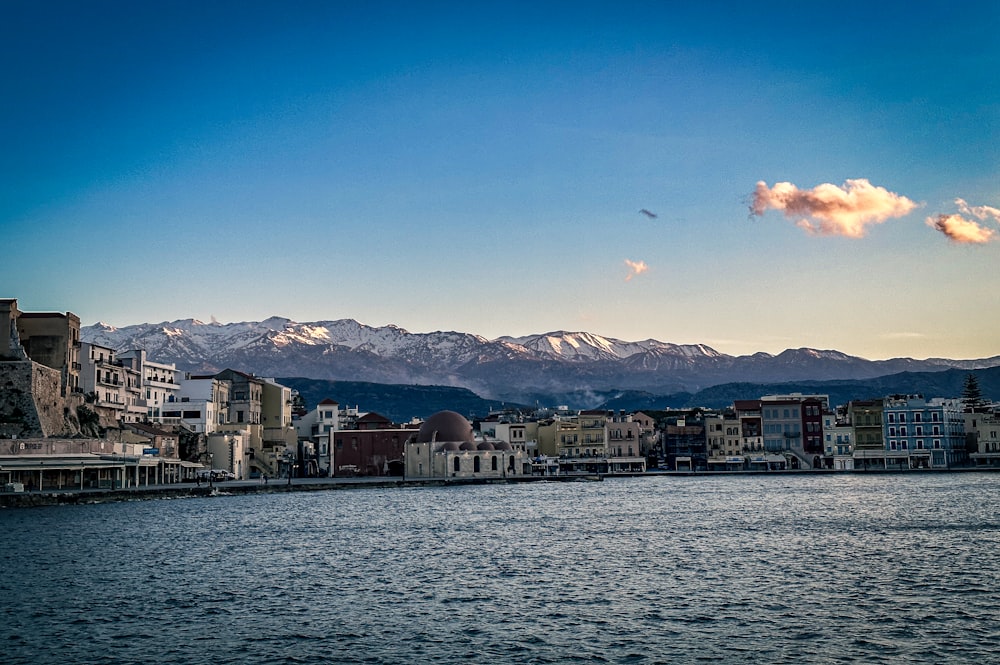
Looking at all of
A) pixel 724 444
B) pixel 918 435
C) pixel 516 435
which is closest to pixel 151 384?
pixel 516 435

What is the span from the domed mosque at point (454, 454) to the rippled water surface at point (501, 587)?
216ft

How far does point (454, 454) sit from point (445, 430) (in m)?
5.30

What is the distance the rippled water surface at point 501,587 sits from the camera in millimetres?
30422

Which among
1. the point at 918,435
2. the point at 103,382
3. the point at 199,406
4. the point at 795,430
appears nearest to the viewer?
the point at 103,382

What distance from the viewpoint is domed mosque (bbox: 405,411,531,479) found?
146 metres

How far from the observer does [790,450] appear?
563 ft

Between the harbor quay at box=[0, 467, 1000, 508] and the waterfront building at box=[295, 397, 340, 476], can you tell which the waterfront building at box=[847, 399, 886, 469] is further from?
the waterfront building at box=[295, 397, 340, 476]

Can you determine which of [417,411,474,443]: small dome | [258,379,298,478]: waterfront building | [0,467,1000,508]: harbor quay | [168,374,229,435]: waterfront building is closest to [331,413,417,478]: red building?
[417,411,474,443]: small dome

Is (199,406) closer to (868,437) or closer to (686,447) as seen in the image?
(686,447)

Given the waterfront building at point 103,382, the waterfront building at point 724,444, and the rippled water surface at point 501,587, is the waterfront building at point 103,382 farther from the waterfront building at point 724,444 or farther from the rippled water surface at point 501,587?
the waterfront building at point 724,444

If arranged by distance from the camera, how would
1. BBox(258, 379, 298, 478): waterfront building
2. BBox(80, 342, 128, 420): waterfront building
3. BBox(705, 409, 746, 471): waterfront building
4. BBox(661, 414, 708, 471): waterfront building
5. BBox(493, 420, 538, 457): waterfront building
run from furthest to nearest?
BBox(661, 414, 708, 471): waterfront building → BBox(493, 420, 538, 457): waterfront building → BBox(705, 409, 746, 471): waterfront building → BBox(258, 379, 298, 478): waterfront building → BBox(80, 342, 128, 420): waterfront building

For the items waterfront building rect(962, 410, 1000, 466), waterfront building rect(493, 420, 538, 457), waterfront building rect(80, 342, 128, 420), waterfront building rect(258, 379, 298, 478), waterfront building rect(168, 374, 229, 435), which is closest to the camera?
waterfront building rect(80, 342, 128, 420)

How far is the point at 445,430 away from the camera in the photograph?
150 m

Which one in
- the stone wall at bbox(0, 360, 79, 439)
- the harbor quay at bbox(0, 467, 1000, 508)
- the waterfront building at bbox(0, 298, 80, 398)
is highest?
the waterfront building at bbox(0, 298, 80, 398)
